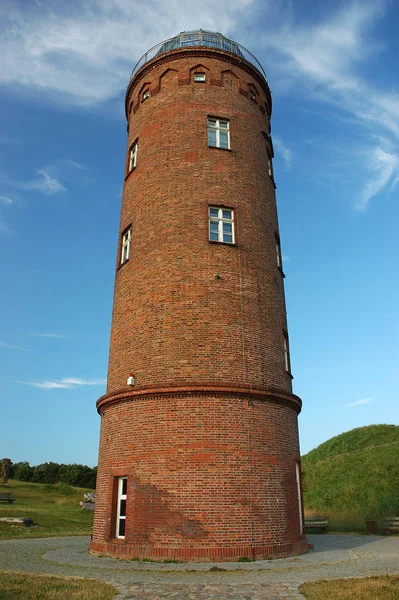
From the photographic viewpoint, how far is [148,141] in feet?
53.2

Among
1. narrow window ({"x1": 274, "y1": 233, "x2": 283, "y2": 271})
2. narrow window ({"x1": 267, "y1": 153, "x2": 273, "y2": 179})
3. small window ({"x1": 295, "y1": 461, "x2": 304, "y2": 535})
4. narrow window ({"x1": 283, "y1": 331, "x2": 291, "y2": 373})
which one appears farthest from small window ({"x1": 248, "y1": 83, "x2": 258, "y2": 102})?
small window ({"x1": 295, "y1": 461, "x2": 304, "y2": 535})

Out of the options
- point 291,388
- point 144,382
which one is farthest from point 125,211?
point 291,388

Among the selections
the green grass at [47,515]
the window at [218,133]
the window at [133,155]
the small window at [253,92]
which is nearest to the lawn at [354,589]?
the window at [218,133]

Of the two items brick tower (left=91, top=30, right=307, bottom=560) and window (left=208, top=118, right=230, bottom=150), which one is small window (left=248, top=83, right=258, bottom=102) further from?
window (left=208, top=118, right=230, bottom=150)

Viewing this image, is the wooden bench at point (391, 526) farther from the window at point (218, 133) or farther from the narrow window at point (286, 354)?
the window at point (218, 133)

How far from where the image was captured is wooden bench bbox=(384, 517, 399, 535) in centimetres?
1838

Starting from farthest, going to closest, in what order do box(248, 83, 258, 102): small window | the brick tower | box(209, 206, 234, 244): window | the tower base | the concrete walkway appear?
box(248, 83, 258, 102): small window, box(209, 206, 234, 244): window, the brick tower, the tower base, the concrete walkway

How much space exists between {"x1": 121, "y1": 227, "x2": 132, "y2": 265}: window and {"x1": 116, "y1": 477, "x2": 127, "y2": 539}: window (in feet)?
22.2

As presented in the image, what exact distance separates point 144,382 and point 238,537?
4.37 metres

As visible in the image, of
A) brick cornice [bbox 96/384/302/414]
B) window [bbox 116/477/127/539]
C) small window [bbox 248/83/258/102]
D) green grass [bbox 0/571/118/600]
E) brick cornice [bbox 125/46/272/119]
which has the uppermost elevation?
brick cornice [bbox 125/46/272/119]

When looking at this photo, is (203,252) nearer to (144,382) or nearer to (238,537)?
(144,382)

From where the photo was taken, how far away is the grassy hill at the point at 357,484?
24.2 metres

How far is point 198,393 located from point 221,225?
17.4 feet

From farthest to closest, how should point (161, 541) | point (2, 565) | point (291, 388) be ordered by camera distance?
point (291, 388), point (161, 541), point (2, 565)
